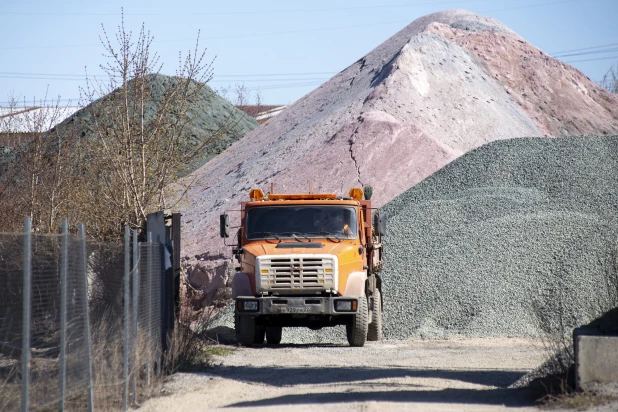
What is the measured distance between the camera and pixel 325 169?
32156 mm

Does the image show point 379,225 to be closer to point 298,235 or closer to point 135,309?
point 298,235

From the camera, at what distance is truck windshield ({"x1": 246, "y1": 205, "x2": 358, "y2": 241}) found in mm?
15078

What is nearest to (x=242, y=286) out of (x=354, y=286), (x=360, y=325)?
(x=354, y=286)

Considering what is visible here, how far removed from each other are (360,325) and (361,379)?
14.0ft

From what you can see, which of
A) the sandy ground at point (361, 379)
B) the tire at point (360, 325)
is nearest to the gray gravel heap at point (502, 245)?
the sandy ground at point (361, 379)

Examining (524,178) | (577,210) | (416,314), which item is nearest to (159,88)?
(524,178)

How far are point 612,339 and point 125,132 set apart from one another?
12.3 m

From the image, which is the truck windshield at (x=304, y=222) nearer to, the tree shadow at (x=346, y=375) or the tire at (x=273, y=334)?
the tire at (x=273, y=334)

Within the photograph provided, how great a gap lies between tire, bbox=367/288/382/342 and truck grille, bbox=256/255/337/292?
187cm

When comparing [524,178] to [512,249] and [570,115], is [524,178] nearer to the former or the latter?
[512,249]

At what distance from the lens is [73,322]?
6930mm

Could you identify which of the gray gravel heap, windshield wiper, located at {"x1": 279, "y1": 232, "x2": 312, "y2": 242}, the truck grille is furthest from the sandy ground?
windshield wiper, located at {"x1": 279, "y1": 232, "x2": 312, "y2": 242}

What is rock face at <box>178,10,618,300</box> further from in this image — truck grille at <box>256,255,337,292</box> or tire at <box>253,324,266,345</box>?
truck grille at <box>256,255,337,292</box>

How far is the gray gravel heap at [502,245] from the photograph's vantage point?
17938mm
